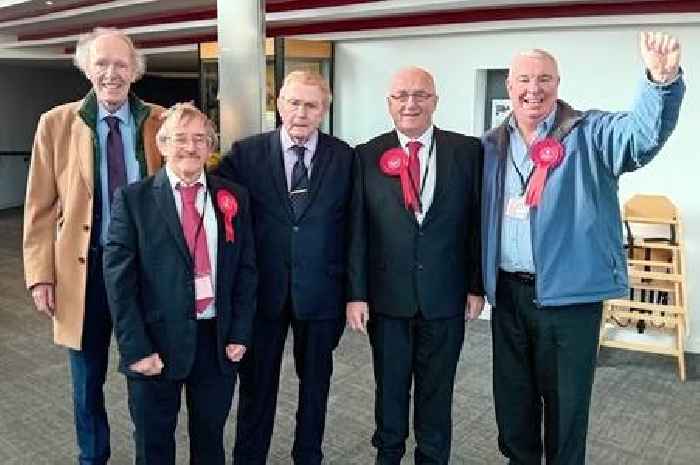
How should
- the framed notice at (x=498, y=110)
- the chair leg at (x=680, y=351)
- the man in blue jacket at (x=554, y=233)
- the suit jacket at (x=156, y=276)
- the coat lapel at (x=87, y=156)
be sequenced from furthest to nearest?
the framed notice at (x=498, y=110)
the chair leg at (x=680, y=351)
the coat lapel at (x=87, y=156)
the man in blue jacket at (x=554, y=233)
the suit jacket at (x=156, y=276)

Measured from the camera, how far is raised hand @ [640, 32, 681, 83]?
1.76 meters

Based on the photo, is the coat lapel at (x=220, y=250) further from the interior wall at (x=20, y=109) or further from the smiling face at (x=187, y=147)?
the interior wall at (x=20, y=109)

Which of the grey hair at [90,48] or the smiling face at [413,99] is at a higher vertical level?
A: the grey hair at [90,48]

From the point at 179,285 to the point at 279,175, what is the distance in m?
0.49

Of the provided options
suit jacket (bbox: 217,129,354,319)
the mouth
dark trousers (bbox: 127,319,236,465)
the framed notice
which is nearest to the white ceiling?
the framed notice

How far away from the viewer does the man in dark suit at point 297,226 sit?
7.15ft

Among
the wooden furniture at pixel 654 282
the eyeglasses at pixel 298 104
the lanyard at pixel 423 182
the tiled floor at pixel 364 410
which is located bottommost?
the tiled floor at pixel 364 410

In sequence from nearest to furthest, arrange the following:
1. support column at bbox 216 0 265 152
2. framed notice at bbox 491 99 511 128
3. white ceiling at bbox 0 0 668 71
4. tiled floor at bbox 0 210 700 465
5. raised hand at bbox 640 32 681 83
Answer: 1. raised hand at bbox 640 32 681 83
2. support column at bbox 216 0 265 152
3. tiled floor at bbox 0 210 700 465
4. white ceiling at bbox 0 0 668 71
5. framed notice at bbox 491 99 511 128

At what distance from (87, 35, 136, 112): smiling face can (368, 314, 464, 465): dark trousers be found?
1172 millimetres

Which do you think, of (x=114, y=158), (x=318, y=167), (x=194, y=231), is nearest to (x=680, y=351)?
(x=318, y=167)

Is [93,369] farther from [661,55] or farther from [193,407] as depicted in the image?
[661,55]

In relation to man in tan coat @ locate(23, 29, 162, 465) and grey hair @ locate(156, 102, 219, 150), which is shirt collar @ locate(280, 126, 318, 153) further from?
man in tan coat @ locate(23, 29, 162, 465)

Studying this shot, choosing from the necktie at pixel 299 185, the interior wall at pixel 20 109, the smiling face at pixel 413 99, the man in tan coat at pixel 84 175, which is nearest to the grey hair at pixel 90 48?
the man in tan coat at pixel 84 175

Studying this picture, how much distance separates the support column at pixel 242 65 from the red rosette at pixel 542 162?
117 centimetres
